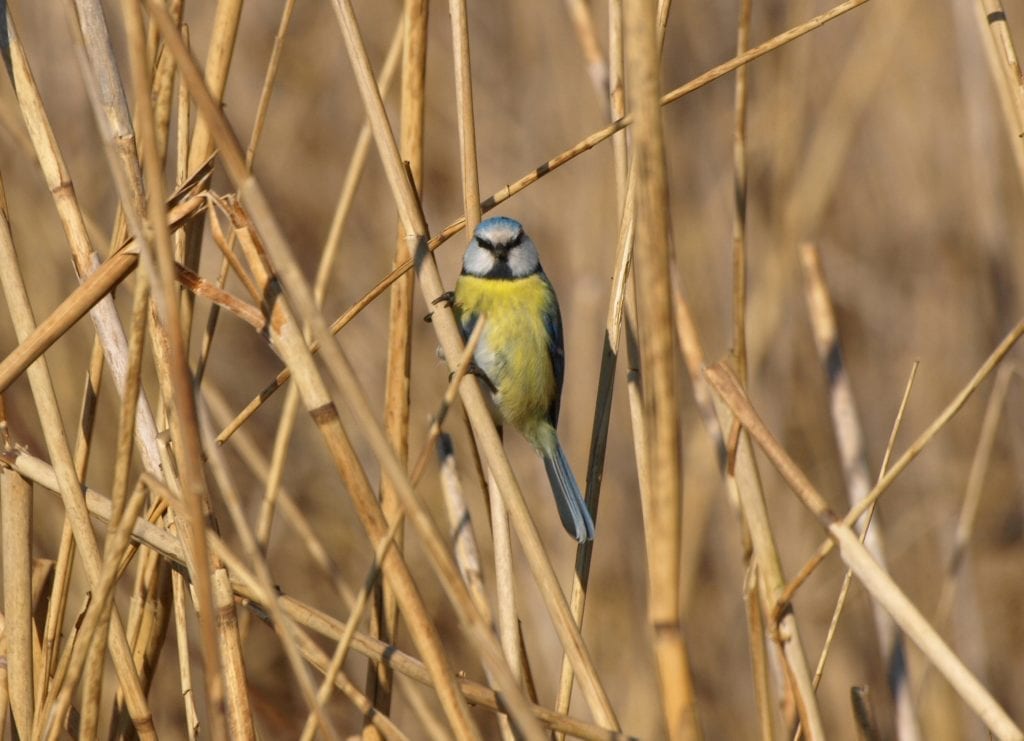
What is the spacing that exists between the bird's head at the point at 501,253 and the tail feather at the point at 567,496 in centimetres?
37

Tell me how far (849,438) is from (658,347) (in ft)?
3.31

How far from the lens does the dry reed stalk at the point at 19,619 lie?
1265mm

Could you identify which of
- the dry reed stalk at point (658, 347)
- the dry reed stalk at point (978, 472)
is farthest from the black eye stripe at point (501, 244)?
the dry reed stalk at point (658, 347)

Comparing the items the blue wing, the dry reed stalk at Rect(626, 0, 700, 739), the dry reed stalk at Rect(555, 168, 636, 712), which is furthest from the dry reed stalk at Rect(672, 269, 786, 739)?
the blue wing

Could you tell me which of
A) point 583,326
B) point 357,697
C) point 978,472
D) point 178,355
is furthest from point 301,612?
point 583,326

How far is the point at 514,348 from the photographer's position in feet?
7.11

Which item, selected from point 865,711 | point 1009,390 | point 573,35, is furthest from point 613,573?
point 865,711

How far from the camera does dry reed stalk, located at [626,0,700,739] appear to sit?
0.70 meters

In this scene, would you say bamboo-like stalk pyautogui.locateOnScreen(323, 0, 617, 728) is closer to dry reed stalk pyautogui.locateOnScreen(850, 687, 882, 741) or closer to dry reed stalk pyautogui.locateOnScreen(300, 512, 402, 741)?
dry reed stalk pyautogui.locateOnScreen(300, 512, 402, 741)

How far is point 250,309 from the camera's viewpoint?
45.0 inches

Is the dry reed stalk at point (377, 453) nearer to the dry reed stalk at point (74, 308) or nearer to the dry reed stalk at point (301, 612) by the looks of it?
the dry reed stalk at point (301, 612)

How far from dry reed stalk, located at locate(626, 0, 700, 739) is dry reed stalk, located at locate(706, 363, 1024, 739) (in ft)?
1.06

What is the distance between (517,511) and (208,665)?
0.37 metres

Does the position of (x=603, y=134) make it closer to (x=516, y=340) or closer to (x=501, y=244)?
(x=501, y=244)
